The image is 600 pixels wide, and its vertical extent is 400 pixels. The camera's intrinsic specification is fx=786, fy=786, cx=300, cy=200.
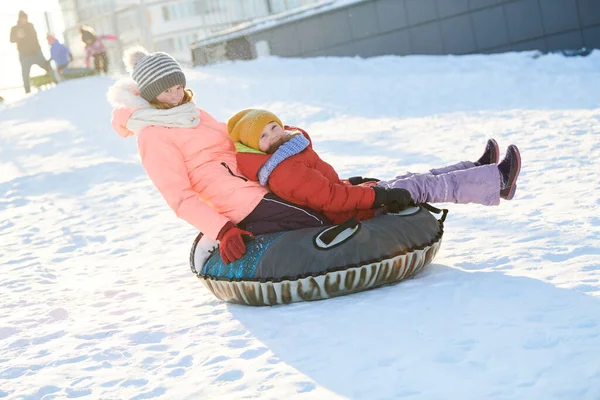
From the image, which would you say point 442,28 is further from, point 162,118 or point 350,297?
point 350,297

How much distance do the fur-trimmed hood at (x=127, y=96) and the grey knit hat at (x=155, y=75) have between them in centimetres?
5

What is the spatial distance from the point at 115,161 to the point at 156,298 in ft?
17.1

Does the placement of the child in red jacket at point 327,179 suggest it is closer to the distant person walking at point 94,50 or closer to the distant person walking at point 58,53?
the distant person walking at point 58,53

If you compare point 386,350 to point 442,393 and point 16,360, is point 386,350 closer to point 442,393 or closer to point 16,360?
point 442,393

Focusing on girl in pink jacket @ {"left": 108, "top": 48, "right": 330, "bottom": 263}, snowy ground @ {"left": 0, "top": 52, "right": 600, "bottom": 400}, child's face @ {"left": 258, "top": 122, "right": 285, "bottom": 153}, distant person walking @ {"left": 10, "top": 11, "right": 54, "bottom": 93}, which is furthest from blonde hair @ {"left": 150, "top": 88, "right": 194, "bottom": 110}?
distant person walking @ {"left": 10, "top": 11, "right": 54, "bottom": 93}

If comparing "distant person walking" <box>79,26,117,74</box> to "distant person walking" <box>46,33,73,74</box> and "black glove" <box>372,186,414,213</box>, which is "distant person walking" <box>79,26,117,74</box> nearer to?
"distant person walking" <box>46,33,73,74</box>

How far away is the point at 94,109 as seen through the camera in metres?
13.1

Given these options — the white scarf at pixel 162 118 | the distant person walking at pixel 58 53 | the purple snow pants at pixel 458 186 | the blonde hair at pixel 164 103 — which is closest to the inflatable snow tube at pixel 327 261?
the purple snow pants at pixel 458 186

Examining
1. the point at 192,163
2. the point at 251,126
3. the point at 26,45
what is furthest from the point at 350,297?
the point at 26,45

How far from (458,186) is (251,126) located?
1101mm

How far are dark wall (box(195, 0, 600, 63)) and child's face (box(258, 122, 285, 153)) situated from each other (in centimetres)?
869

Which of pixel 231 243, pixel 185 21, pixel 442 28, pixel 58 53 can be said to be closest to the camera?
pixel 231 243

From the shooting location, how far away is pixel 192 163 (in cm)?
410

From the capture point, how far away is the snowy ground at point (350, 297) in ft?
9.16
